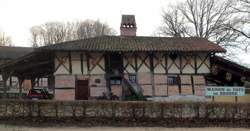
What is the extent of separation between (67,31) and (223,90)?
2485 inches

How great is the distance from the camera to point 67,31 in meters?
90.6

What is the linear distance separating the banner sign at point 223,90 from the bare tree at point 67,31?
56855 mm

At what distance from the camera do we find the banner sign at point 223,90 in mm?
31250

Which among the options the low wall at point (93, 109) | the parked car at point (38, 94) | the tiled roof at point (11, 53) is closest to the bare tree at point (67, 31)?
the tiled roof at point (11, 53)

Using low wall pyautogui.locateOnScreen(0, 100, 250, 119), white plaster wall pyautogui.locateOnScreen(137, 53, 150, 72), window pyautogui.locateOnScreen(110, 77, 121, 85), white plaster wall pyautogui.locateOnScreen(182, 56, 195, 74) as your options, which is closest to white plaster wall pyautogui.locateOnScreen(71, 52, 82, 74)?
window pyautogui.locateOnScreen(110, 77, 121, 85)

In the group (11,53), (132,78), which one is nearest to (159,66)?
(132,78)

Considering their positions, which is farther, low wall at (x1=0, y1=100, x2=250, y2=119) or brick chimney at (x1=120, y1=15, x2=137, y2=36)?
brick chimney at (x1=120, y1=15, x2=137, y2=36)

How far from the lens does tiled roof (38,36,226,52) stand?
30.2m

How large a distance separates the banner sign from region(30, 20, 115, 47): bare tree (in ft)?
187

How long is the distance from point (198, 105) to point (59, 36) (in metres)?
68.8

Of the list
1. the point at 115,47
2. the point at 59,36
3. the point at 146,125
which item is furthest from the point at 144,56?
the point at 59,36

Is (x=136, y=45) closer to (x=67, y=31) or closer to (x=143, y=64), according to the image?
(x=143, y=64)

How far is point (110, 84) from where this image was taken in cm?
3089

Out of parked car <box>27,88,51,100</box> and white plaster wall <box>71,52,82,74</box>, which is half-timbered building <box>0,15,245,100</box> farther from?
parked car <box>27,88,51,100</box>
